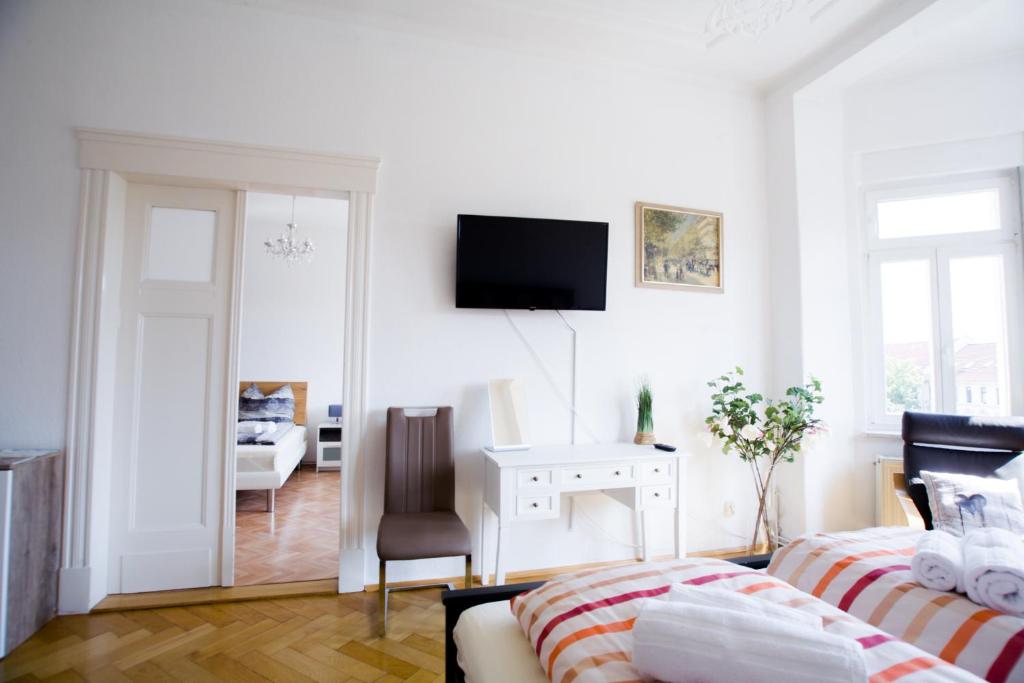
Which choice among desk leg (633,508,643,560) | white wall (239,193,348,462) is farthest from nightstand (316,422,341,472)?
desk leg (633,508,643,560)

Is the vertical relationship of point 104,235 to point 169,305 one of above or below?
above

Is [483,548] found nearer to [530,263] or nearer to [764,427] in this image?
[530,263]

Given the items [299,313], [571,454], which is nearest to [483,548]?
[571,454]

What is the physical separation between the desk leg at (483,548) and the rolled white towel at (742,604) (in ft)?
5.53

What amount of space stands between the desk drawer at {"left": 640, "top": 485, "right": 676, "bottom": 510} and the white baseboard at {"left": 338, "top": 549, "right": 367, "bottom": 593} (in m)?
1.54

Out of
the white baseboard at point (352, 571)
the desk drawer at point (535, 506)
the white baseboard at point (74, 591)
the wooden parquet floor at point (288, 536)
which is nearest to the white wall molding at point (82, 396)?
the white baseboard at point (74, 591)

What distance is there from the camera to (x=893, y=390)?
11.0ft

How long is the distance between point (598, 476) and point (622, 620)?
59.0 inches

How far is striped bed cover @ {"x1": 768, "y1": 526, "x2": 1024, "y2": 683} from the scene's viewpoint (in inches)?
45.1

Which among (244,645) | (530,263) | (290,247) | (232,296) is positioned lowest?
(244,645)

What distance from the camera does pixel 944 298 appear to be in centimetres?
324

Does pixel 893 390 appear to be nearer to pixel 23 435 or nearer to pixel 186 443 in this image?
pixel 186 443

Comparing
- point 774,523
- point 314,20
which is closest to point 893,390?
point 774,523

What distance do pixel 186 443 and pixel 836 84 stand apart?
4.55 metres
